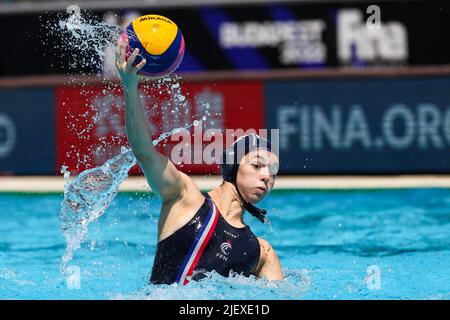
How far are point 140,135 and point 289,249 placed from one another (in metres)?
3.56

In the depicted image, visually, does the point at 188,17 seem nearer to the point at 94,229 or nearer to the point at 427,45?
the point at 427,45

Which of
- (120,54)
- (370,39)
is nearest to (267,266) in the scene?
(120,54)

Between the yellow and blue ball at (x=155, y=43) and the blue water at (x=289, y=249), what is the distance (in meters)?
1.00

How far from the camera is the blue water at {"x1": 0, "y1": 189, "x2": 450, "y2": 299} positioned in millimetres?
5363

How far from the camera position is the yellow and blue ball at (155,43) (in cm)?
427

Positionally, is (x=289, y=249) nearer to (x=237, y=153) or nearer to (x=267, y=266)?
(x=267, y=266)

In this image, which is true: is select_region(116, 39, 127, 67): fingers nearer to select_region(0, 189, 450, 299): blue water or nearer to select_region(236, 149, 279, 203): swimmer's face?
select_region(236, 149, 279, 203): swimmer's face

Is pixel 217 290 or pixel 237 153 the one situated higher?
pixel 237 153

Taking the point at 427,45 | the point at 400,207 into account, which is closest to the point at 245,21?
the point at 427,45

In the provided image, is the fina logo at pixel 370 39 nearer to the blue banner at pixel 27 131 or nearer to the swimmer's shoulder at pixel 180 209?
the blue banner at pixel 27 131

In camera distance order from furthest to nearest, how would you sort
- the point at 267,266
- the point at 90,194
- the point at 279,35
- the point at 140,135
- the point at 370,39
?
the point at 279,35
the point at 370,39
the point at 90,194
the point at 267,266
the point at 140,135

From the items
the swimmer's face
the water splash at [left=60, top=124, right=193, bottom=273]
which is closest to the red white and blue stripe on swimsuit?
the swimmer's face

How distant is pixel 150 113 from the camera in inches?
407
